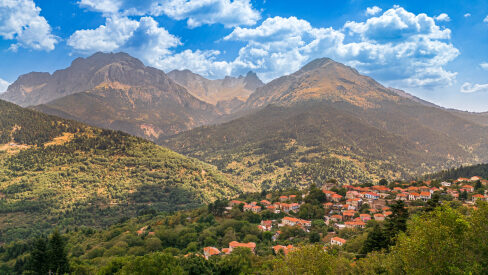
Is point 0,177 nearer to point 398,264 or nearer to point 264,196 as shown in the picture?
point 264,196

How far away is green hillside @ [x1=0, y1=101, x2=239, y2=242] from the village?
214 feet

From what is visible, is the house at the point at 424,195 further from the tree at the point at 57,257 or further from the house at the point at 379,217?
the tree at the point at 57,257

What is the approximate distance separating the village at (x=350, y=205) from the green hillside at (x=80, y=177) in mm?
65293

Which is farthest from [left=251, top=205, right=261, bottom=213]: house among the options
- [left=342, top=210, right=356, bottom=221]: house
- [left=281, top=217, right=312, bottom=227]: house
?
[left=342, top=210, right=356, bottom=221]: house

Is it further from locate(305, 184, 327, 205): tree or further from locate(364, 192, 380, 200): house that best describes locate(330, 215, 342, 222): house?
locate(364, 192, 380, 200): house

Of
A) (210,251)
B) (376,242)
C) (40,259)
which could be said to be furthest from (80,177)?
(376,242)

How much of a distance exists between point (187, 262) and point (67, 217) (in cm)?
9325

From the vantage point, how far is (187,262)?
40.3m

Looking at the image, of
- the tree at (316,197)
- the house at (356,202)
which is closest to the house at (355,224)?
the house at (356,202)

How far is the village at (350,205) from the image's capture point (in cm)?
6193

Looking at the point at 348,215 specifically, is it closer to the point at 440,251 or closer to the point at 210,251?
the point at 210,251

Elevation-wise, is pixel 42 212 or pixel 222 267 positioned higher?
pixel 222 267

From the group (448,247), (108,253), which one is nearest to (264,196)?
(108,253)

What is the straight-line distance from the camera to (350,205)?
7700cm
